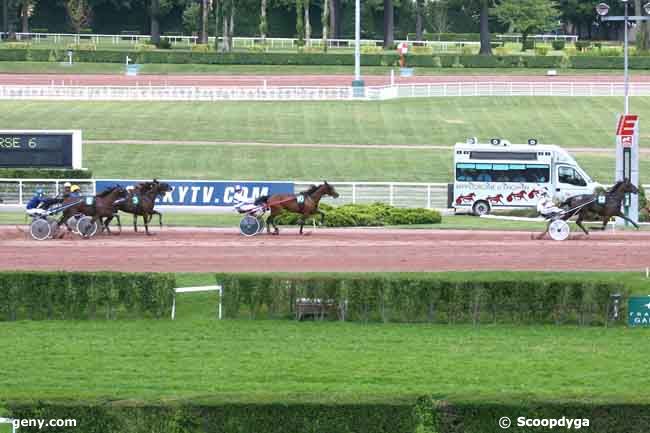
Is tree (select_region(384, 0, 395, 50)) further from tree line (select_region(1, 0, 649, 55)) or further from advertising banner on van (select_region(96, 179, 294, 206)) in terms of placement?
advertising banner on van (select_region(96, 179, 294, 206))

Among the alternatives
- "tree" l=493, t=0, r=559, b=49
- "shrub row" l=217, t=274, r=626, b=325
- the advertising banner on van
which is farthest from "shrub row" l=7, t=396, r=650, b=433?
"tree" l=493, t=0, r=559, b=49

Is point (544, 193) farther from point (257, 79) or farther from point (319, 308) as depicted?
point (257, 79)

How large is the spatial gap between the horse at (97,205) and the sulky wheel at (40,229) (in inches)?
11.5

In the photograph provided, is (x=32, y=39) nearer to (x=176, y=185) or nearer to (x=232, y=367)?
(x=176, y=185)

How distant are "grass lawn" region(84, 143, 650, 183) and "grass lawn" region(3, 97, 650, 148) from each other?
284 cm

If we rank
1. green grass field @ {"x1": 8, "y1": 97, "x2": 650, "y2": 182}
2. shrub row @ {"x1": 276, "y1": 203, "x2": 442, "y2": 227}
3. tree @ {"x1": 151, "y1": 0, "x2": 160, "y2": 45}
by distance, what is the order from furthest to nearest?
tree @ {"x1": 151, "y1": 0, "x2": 160, "y2": 45}
green grass field @ {"x1": 8, "y1": 97, "x2": 650, "y2": 182}
shrub row @ {"x1": 276, "y1": 203, "x2": 442, "y2": 227}

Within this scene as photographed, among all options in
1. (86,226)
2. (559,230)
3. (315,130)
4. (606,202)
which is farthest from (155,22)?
(606,202)

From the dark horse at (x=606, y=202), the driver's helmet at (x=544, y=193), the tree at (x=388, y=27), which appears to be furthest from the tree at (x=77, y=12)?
the dark horse at (x=606, y=202)

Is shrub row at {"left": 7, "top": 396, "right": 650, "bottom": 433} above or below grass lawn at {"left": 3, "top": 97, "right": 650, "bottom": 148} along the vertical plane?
below

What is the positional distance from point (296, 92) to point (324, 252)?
37.6 metres

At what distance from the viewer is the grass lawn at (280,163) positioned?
47.2 m

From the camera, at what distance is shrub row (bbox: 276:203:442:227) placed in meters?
33.3

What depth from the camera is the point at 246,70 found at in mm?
77812

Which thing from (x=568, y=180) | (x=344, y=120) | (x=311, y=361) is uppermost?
(x=344, y=120)
